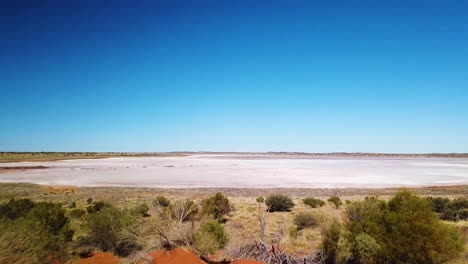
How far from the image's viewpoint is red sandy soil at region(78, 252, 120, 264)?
26.3ft

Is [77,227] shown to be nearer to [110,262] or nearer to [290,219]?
[110,262]

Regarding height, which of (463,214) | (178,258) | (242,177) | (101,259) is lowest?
(242,177)

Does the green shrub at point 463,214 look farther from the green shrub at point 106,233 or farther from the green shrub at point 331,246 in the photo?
the green shrub at point 106,233

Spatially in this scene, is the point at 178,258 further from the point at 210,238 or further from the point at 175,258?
the point at 210,238

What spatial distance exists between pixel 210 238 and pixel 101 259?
337cm

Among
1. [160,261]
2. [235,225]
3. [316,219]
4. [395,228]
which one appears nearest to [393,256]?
[395,228]

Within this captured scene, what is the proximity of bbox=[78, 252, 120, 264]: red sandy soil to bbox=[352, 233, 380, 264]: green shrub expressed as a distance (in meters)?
6.92

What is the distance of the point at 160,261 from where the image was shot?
6840mm

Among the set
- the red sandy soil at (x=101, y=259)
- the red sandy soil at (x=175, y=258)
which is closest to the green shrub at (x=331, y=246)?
the red sandy soil at (x=175, y=258)

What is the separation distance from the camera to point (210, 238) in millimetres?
8820

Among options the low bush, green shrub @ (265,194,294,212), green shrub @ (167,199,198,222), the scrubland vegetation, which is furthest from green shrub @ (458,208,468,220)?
green shrub @ (167,199,198,222)

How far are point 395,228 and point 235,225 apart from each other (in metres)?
9.14

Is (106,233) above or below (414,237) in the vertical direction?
below

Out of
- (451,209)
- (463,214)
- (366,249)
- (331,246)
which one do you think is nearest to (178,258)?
(331,246)
